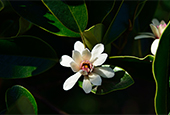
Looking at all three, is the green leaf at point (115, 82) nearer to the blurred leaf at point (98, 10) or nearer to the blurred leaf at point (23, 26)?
the blurred leaf at point (98, 10)

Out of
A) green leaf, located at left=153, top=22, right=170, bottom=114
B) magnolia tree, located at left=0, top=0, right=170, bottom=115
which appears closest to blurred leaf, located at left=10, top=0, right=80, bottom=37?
magnolia tree, located at left=0, top=0, right=170, bottom=115

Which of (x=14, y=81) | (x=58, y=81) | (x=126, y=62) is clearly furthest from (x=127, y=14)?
(x=14, y=81)

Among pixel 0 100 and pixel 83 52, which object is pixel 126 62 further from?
pixel 0 100

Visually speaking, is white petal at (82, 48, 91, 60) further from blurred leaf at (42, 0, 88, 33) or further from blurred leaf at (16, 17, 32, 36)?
blurred leaf at (16, 17, 32, 36)

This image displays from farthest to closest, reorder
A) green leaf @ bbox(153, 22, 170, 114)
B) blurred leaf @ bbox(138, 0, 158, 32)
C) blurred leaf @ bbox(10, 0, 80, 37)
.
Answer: blurred leaf @ bbox(138, 0, 158, 32) < blurred leaf @ bbox(10, 0, 80, 37) < green leaf @ bbox(153, 22, 170, 114)

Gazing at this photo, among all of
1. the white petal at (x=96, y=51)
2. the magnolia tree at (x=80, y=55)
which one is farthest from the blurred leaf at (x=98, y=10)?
the white petal at (x=96, y=51)

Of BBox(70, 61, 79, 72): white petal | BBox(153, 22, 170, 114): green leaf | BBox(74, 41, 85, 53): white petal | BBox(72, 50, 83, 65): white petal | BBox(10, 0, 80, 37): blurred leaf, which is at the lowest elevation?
BBox(153, 22, 170, 114): green leaf

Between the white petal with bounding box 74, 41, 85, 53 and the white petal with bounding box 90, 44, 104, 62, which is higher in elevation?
the white petal with bounding box 74, 41, 85, 53

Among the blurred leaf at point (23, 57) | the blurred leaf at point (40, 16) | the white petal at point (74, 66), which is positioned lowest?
the white petal at point (74, 66)
